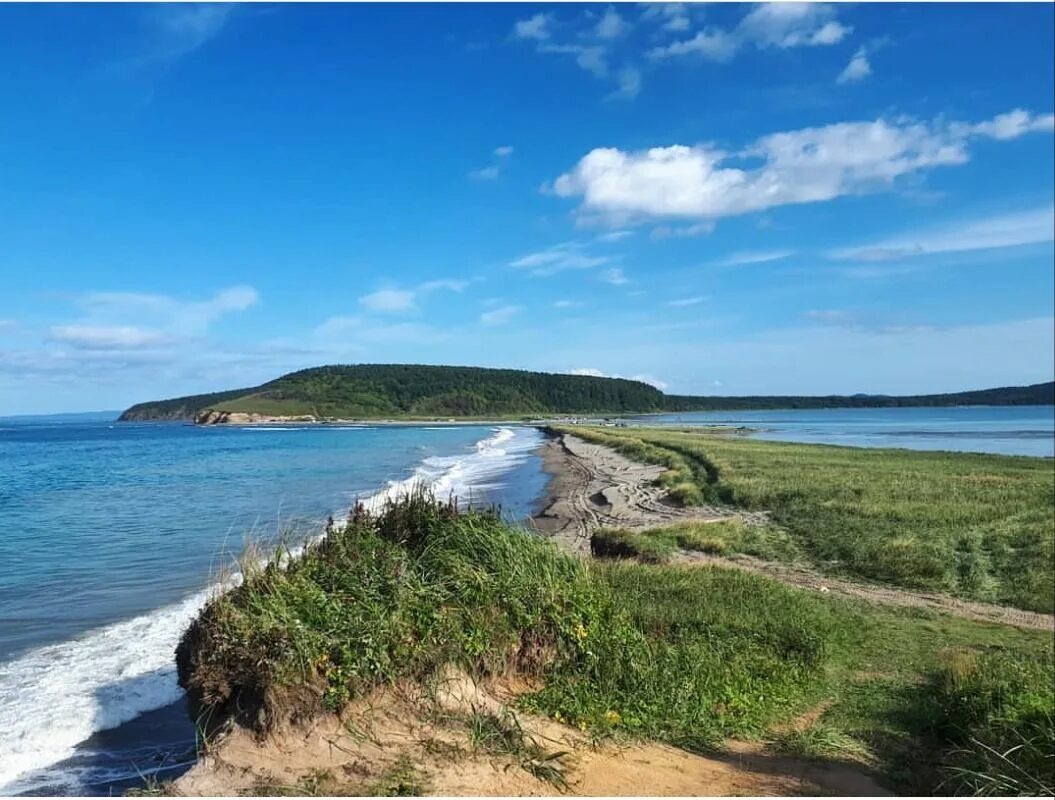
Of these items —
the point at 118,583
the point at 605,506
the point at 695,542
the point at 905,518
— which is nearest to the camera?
the point at 118,583

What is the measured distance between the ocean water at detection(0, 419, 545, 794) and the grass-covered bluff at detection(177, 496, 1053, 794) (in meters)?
1.66

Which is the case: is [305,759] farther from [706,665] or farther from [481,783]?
[706,665]

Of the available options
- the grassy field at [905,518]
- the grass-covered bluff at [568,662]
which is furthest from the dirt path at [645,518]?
the grass-covered bluff at [568,662]

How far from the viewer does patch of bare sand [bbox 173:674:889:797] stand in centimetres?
613

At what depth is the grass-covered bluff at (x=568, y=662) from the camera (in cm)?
692

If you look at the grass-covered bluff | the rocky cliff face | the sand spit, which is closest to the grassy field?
the sand spit

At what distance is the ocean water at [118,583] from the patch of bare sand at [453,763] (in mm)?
2336

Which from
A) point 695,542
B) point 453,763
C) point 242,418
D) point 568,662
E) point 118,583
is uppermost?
point 242,418

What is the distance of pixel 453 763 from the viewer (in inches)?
250

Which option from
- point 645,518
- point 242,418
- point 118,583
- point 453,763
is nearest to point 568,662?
point 453,763

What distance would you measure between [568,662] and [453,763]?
2.25 metres

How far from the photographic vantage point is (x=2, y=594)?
16109 mm

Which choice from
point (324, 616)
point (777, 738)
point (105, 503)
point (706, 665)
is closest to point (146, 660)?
point (324, 616)

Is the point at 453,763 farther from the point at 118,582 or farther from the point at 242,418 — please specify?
the point at 242,418
